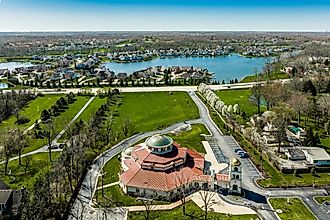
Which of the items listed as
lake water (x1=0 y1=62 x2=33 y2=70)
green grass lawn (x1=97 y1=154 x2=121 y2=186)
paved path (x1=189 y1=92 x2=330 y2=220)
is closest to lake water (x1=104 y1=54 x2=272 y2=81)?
lake water (x1=0 y1=62 x2=33 y2=70)

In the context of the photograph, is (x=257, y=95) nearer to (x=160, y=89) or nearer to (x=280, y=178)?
(x=160, y=89)

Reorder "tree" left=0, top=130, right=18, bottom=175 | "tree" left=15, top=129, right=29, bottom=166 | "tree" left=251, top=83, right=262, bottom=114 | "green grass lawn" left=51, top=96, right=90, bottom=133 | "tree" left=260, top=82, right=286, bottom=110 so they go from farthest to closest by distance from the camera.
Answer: "tree" left=251, top=83, right=262, bottom=114
"tree" left=260, top=82, right=286, bottom=110
"green grass lawn" left=51, top=96, right=90, bottom=133
"tree" left=15, top=129, right=29, bottom=166
"tree" left=0, top=130, right=18, bottom=175

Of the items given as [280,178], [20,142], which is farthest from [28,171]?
[280,178]

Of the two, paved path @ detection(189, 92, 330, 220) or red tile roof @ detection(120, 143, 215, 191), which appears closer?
paved path @ detection(189, 92, 330, 220)

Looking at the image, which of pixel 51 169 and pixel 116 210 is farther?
pixel 51 169

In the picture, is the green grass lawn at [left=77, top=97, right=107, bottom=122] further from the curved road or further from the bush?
the curved road

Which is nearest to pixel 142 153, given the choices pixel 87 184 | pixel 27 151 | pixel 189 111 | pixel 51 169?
pixel 87 184

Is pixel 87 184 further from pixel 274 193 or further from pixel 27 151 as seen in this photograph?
pixel 274 193
